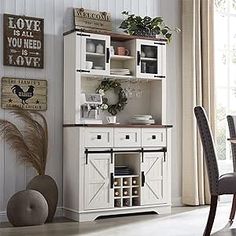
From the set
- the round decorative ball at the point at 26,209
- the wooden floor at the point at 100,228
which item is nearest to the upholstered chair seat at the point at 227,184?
the wooden floor at the point at 100,228

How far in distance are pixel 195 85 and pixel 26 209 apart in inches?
103

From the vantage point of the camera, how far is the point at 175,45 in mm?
6391

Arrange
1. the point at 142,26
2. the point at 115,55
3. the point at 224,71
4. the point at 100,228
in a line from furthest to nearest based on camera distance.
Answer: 1. the point at 224,71
2. the point at 142,26
3. the point at 115,55
4. the point at 100,228

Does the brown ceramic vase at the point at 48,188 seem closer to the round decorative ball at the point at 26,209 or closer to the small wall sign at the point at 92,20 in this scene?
the round decorative ball at the point at 26,209

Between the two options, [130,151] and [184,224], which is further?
[130,151]

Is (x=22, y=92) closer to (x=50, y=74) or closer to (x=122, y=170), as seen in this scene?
(x=50, y=74)

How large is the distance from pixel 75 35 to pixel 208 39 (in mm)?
1902

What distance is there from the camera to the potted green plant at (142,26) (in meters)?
5.75

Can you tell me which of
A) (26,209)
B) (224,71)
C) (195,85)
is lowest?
(26,209)

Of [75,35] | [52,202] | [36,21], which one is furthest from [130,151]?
[36,21]

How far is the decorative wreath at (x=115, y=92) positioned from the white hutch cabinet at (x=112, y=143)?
0.26 ft

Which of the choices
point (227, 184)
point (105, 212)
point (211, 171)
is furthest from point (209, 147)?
point (105, 212)

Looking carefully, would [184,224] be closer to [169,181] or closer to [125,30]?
[169,181]

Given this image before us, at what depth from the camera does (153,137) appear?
5.64 meters
